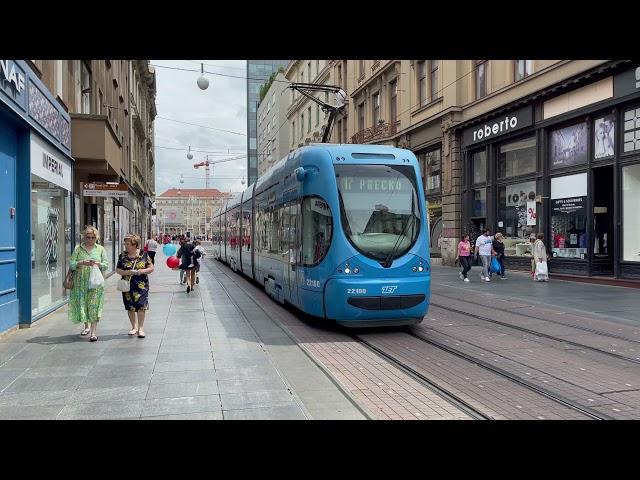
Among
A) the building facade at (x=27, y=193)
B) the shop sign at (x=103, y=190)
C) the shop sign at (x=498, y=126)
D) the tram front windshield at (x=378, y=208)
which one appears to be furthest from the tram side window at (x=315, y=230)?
the shop sign at (x=498, y=126)

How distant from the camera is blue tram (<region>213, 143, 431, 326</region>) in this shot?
8829 mm

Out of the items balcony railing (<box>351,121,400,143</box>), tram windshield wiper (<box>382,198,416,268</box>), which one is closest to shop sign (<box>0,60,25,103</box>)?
tram windshield wiper (<box>382,198,416,268</box>)

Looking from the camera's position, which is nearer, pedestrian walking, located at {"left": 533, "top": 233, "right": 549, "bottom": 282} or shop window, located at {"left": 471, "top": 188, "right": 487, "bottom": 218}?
pedestrian walking, located at {"left": 533, "top": 233, "right": 549, "bottom": 282}

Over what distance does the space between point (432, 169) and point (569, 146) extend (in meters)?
9.61

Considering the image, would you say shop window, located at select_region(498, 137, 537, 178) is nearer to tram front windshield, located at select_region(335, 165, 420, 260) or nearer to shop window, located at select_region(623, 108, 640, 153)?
shop window, located at select_region(623, 108, 640, 153)

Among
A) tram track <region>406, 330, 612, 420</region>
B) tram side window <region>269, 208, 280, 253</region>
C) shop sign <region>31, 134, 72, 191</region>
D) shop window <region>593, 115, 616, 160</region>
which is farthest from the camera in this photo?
shop window <region>593, 115, 616, 160</region>

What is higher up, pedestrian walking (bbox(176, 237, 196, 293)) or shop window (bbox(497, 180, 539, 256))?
shop window (bbox(497, 180, 539, 256))

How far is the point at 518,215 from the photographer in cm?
2153

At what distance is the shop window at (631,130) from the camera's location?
16078 millimetres

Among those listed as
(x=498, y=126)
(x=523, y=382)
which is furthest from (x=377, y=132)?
(x=523, y=382)

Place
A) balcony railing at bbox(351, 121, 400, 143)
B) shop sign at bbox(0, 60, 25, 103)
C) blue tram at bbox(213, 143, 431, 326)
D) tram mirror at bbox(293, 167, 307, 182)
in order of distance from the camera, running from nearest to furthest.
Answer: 1. shop sign at bbox(0, 60, 25, 103)
2. blue tram at bbox(213, 143, 431, 326)
3. tram mirror at bbox(293, 167, 307, 182)
4. balcony railing at bbox(351, 121, 400, 143)

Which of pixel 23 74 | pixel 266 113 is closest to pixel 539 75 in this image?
pixel 23 74

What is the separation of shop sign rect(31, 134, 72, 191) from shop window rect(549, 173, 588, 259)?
14.9 meters
